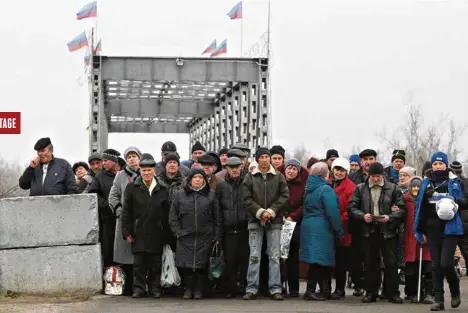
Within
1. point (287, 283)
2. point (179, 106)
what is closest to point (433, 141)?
point (179, 106)

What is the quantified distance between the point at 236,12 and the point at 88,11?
446 cm

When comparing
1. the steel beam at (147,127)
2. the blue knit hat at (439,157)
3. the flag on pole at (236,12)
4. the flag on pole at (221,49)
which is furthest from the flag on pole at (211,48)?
the blue knit hat at (439,157)

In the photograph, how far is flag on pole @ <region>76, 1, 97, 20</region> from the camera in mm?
26719

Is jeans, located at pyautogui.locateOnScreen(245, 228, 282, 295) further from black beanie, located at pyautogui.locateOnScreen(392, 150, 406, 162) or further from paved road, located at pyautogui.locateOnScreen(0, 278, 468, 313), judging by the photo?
black beanie, located at pyautogui.locateOnScreen(392, 150, 406, 162)

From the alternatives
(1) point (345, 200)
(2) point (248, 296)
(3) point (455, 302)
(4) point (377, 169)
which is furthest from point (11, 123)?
(3) point (455, 302)

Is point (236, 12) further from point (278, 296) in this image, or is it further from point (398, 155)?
point (278, 296)

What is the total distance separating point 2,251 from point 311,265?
388 centimetres

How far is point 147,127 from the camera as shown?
5028cm

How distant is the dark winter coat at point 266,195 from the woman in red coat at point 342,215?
2.74 feet

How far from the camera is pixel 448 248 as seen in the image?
34.3ft

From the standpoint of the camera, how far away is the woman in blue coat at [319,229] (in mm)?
11469

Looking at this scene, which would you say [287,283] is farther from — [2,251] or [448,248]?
[2,251]

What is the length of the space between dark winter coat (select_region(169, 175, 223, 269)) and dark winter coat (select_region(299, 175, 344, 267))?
3.66 feet

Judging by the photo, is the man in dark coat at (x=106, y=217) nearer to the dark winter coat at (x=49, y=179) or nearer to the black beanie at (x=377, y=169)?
the dark winter coat at (x=49, y=179)
